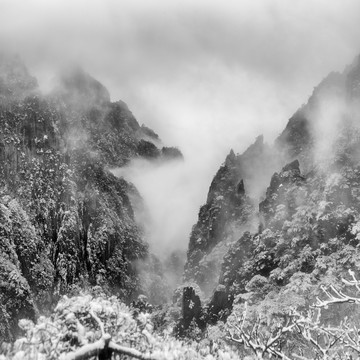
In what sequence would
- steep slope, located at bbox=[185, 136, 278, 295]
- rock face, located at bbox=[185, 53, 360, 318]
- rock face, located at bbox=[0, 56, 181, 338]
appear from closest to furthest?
rock face, located at bbox=[185, 53, 360, 318]
steep slope, located at bbox=[185, 136, 278, 295]
rock face, located at bbox=[0, 56, 181, 338]

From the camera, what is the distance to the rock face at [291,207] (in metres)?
73.9

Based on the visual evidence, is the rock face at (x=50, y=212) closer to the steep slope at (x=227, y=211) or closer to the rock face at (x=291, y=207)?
the steep slope at (x=227, y=211)

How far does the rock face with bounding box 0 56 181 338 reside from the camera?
391 ft

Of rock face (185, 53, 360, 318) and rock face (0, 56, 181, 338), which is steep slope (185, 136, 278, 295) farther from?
rock face (0, 56, 181, 338)

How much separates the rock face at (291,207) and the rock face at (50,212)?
35.3 m

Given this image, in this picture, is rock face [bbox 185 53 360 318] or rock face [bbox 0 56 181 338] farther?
Answer: rock face [bbox 0 56 181 338]

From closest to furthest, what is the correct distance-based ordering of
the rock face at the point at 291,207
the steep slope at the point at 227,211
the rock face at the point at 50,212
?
the rock face at the point at 291,207
the steep slope at the point at 227,211
the rock face at the point at 50,212

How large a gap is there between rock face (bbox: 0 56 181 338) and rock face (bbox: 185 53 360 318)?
3528cm

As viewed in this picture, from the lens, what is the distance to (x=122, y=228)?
167500 mm

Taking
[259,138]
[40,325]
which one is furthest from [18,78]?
[40,325]

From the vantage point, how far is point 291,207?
88.6 meters

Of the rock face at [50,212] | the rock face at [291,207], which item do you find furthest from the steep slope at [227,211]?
the rock face at [50,212]

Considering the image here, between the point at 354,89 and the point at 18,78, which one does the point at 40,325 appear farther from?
the point at 18,78

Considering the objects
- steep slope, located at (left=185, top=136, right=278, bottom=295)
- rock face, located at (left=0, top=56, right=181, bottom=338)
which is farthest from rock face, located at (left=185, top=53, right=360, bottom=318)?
rock face, located at (left=0, top=56, right=181, bottom=338)
